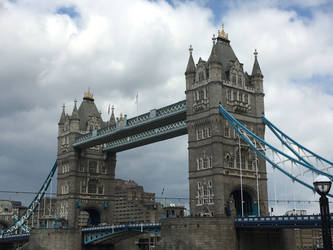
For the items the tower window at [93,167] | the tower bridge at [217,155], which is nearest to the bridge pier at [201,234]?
the tower bridge at [217,155]

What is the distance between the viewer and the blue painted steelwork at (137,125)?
224ft

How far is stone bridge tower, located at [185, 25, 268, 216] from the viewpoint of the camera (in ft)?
195

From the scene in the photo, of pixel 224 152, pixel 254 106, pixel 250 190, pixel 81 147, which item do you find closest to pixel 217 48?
pixel 254 106

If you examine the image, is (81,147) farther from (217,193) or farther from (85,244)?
(217,193)

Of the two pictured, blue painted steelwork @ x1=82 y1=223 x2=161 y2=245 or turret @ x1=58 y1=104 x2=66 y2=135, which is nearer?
blue painted steelwork @ x1=82 y1=223 x2=161 y2=245

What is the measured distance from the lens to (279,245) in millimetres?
58000

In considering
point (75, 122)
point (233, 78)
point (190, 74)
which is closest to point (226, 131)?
point (233, 78)

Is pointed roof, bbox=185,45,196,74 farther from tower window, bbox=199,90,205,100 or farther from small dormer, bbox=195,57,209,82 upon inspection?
tower window, bbox=199,90,205,100

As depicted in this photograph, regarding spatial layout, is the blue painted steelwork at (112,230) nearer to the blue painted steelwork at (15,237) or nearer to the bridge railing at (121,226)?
the bridge railing at (121,226)

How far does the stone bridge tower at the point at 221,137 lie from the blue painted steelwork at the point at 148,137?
226 inches

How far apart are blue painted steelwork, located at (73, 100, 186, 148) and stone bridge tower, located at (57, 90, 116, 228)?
2.15 meters

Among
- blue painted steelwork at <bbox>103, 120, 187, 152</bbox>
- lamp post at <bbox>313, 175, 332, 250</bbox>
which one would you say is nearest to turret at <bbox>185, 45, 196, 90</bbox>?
blue painted steelwork at <bbox>103, 120, 187, 152</bbox>

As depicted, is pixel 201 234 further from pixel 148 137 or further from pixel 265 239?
pixel 148 137

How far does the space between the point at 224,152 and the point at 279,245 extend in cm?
1363
